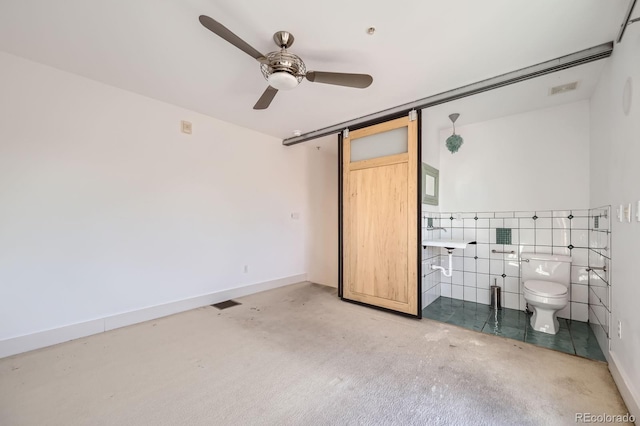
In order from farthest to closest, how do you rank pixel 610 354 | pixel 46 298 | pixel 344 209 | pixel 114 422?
1. pixel 344 209
2. pixel 46 298
3. pixel 610 354
4. pixel 114 422

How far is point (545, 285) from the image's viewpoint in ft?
8.71

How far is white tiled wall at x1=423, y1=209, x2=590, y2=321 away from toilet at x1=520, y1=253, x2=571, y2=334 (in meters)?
0.16

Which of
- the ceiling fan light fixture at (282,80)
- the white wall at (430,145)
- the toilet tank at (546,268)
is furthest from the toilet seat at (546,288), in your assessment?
the ceiling fan light fixture at (282,80)

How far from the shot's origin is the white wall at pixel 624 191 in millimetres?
1536

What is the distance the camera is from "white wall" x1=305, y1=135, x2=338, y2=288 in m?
4.90

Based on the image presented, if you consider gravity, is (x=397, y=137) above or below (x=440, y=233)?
above

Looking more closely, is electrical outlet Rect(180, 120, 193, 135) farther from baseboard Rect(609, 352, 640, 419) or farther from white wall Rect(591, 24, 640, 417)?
baseboard Rect(609, 352, 640, 419)

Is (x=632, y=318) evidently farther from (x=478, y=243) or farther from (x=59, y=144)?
(x=59, y=144)

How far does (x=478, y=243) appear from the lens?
353 cm

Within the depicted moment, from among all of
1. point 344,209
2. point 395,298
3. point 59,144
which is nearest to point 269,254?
point 344,209

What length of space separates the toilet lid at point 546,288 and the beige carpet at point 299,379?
1.91 ft

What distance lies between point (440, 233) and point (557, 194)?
1.40m

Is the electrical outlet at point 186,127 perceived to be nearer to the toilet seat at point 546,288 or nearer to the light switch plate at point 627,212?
the light switch plate at point 627,212

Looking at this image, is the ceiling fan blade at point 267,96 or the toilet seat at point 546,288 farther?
the toilet seat at point 546,288
